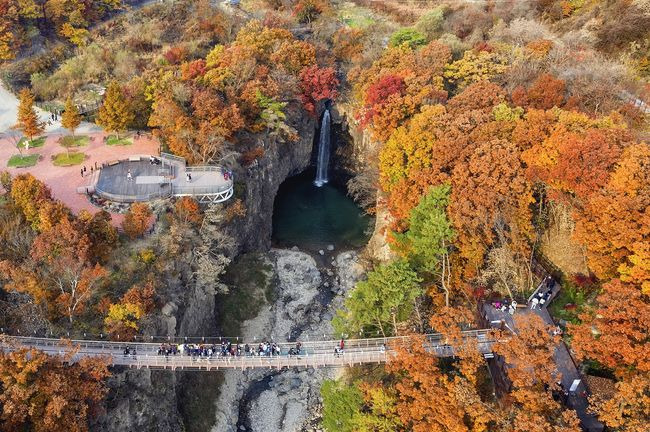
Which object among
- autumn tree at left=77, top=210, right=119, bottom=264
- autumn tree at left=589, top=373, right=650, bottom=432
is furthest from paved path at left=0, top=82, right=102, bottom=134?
autumn tree at left=589, top=373, right=650, bottom=432

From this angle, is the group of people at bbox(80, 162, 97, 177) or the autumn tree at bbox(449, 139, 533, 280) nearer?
the autumn tree at bbox(449, 139, 533, 280)

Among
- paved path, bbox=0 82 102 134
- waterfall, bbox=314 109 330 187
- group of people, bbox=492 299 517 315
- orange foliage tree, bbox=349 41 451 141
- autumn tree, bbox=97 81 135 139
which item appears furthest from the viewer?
waterfall, bbox=314 109 330 187

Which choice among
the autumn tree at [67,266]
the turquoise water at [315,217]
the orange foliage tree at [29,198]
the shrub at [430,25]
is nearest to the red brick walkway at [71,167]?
the orange foliage tree at [29,198]

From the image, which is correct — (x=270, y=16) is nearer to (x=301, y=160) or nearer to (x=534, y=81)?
(x=301, y=160)

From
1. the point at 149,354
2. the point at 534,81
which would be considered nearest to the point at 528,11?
the point at 534,81

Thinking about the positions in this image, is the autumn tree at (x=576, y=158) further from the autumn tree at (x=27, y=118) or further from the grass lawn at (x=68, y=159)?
the autumn tree at (x=27, y=118)

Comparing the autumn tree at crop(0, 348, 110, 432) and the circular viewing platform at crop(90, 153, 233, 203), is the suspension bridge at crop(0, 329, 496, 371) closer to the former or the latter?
the autumn tree at crop(0, 348, 110, 432)
